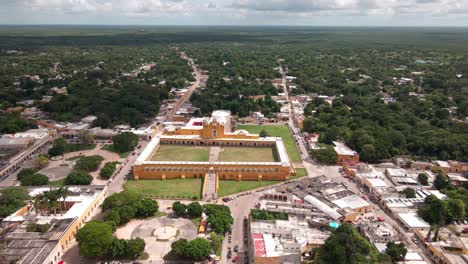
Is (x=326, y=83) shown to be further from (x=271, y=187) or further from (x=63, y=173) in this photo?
(x=63, y=173)

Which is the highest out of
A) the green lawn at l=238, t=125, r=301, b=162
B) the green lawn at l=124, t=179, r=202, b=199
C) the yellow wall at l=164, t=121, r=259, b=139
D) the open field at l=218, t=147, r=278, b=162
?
the yellow wall at l=164, t=121, r=259, b=139

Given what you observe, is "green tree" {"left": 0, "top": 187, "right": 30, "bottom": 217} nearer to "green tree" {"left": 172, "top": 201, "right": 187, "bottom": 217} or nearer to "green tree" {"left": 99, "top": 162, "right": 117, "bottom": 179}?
"green tree" {"left": 99, "top": 162, "right": 117, "bottom": 179}

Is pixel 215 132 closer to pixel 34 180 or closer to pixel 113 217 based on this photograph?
pixel 113 217

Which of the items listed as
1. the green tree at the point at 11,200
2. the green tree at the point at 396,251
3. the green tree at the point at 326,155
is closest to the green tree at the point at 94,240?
the green tree at the point at 11,200

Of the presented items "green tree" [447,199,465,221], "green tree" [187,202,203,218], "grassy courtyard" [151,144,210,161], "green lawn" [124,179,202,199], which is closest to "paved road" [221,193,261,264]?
"green tree" [187,202,203,218]

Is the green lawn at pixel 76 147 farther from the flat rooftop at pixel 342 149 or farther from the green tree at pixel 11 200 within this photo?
the flat rooftop at pixel 342 149

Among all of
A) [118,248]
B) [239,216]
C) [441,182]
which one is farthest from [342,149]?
[118,248]
